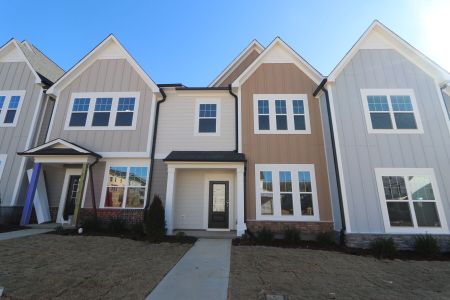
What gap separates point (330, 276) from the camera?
5.00 meters

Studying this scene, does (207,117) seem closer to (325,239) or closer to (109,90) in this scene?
(109,90)

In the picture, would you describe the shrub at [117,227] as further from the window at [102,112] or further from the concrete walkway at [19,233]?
the window at [102,112]

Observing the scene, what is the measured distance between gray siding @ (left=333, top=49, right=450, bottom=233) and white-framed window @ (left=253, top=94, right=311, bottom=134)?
1.63 m

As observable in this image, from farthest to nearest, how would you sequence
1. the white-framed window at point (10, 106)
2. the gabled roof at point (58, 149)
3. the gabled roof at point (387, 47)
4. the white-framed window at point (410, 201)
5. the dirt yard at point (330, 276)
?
the white-framed window at point (10, 106), the gabled roof at point (58, 149), the gabled roof at point (387, 47), the white-framed window at point (410, 201), the dirt yard at point (330, 276)

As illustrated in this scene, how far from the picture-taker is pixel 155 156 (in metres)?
10.7

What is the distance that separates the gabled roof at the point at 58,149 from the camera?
384 inches

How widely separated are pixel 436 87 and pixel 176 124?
37.0ft

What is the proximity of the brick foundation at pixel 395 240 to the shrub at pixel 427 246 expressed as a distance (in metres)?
0.27

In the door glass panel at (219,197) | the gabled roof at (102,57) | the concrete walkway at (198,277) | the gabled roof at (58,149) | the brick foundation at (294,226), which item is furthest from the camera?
the gabled roof at (102,57)

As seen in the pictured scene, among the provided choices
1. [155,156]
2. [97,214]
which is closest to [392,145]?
[155,156]

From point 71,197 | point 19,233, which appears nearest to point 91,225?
point 19,233

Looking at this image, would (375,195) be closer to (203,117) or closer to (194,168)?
(194,168)

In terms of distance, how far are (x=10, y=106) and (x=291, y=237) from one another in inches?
583

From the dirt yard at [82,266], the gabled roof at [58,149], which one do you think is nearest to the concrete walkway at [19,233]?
the dirt yard at [82,266]
